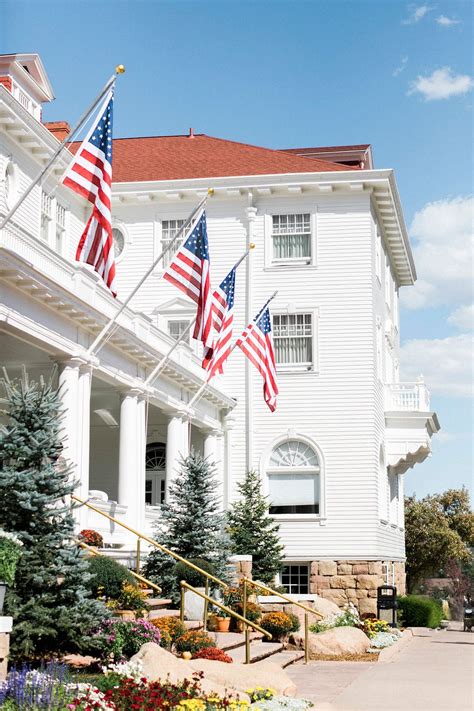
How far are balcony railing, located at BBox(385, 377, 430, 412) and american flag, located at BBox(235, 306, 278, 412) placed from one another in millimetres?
10216

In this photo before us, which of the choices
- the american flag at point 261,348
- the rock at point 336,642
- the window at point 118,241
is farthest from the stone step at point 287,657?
the window at point 118,241

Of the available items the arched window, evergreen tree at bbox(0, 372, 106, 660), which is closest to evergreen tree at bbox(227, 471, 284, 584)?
the arched window

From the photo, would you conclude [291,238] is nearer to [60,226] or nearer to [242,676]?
[60,226]

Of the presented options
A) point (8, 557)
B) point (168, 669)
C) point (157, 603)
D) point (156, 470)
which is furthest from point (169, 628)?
point (156, 470)

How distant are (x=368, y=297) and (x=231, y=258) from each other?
479 centimetres

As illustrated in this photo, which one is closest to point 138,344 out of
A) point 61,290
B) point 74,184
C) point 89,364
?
point 89,364

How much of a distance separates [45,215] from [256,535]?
36.4 ft

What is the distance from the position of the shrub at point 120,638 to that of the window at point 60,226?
1823 cm

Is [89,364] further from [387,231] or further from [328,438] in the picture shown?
[387,231]

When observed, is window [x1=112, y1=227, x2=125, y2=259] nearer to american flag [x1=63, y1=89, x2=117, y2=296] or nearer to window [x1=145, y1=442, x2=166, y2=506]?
window [x1=145, y1=442, x2=166, y2=506]

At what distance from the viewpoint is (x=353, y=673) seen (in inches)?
755

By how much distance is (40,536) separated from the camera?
14.4 meters

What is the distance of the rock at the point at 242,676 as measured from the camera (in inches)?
560

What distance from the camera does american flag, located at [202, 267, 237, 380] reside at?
25.0m
